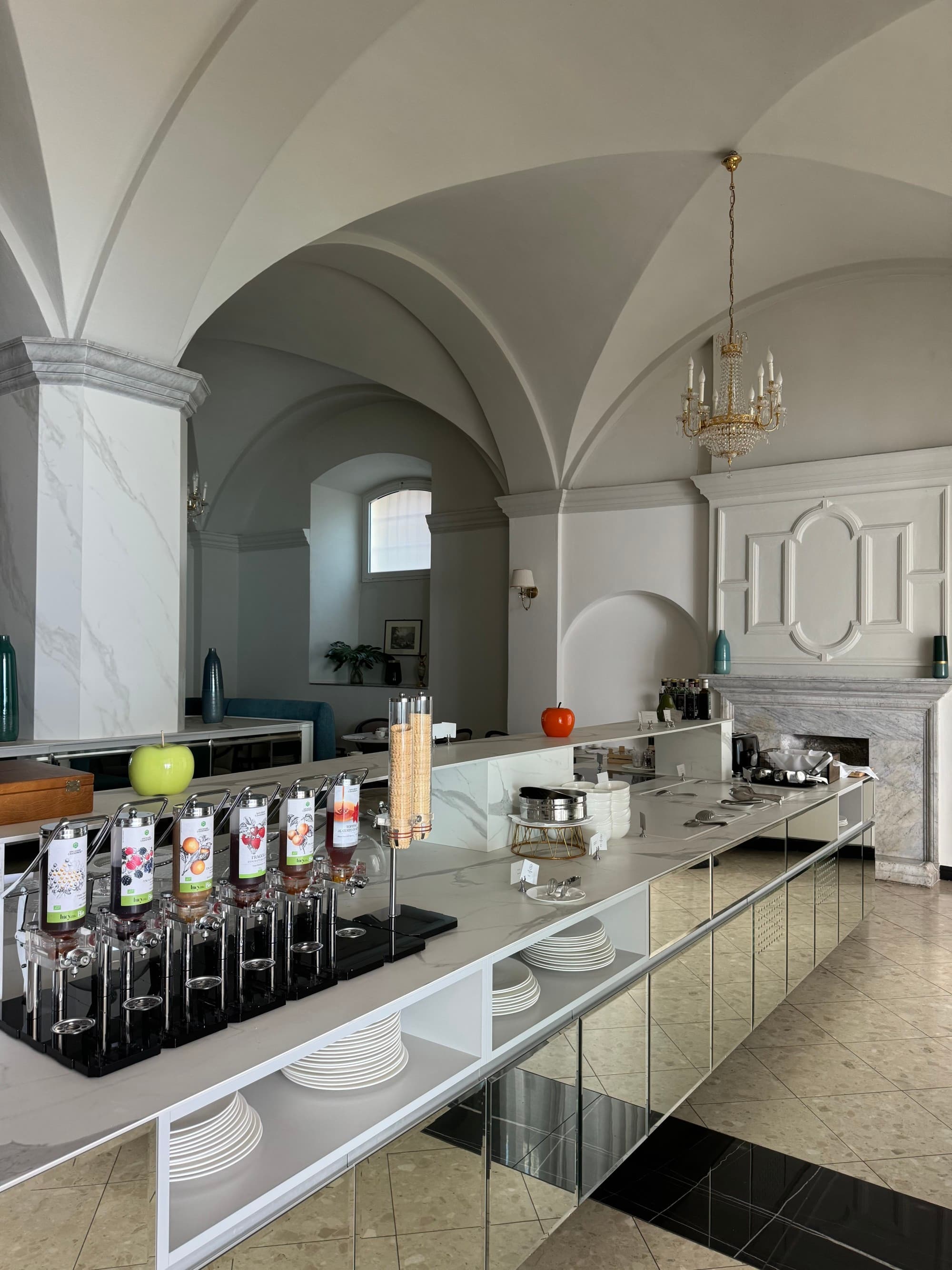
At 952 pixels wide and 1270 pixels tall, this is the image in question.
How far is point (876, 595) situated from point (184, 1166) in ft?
20.2

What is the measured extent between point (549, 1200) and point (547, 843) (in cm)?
117

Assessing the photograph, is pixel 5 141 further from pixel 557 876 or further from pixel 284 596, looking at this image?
pixel 284 596

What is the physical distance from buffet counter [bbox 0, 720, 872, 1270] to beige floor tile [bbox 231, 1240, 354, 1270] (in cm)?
3

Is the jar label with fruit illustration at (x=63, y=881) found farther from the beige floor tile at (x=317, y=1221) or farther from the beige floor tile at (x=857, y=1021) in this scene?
the beige floor tile at (x=857, y=1021)

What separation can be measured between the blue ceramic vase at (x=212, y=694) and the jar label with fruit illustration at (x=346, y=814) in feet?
10.6

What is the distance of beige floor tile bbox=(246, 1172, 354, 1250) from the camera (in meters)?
1.32

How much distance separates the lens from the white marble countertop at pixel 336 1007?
118 centimetres

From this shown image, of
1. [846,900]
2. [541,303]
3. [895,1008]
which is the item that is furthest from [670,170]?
[895,1008]

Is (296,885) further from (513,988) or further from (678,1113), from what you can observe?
(678,1113)

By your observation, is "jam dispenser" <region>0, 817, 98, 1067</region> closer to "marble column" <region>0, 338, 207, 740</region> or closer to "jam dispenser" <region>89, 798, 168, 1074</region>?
"jam dispenser" <region>89, 798, 168, 1074</region>

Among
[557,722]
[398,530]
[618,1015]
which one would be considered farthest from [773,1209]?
[398,530]

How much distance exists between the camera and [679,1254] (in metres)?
2.26

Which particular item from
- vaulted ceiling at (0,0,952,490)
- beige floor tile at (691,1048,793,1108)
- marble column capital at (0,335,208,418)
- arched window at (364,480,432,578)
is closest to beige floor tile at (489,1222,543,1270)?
beige floor tile at (691,1048,793,1108)

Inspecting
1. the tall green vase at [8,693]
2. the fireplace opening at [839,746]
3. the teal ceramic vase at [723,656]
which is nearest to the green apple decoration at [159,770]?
the tall green vase at [8,693]
